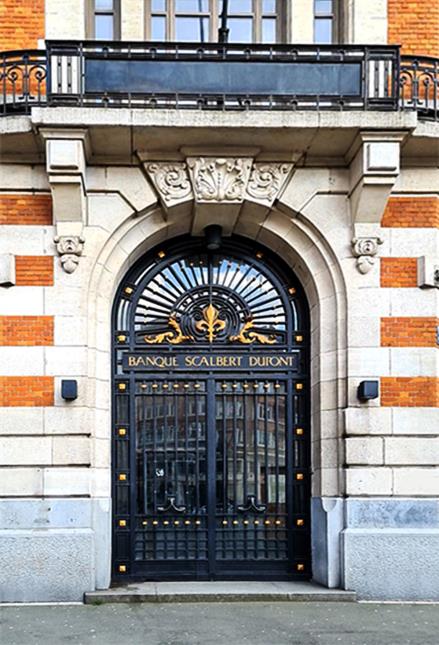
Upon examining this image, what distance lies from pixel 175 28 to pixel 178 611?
762cm

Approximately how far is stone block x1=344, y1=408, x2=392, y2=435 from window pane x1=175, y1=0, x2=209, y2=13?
5.80m

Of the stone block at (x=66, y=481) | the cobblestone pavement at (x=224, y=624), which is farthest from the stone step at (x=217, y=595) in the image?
the stone block at (x=66, y=481)

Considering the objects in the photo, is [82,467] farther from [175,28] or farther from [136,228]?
[175,28]

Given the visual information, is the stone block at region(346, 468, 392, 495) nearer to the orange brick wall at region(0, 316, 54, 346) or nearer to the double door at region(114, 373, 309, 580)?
the double door at region(114, 373, 309, 580)

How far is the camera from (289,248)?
40.1ft

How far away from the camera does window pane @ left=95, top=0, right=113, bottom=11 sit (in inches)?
485

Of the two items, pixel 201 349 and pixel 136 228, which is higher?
pixel 136 228

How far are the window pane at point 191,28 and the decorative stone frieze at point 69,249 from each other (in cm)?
328

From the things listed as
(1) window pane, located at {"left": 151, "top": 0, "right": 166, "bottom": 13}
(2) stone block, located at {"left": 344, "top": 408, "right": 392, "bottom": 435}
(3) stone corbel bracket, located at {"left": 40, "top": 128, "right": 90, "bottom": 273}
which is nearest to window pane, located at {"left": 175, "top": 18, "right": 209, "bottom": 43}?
(1) window pane, located at {"left": 151, "top": 0, "right": 166, "bottom": 13}

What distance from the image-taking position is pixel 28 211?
38.1ft

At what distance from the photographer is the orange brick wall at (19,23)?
11.8 metres

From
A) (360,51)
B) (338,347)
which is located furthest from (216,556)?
(360,51)

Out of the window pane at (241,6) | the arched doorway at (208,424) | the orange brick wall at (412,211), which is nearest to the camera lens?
the orange brick wall at (412,211)

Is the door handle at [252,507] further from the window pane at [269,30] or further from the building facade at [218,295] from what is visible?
the window pane at [269,30]
